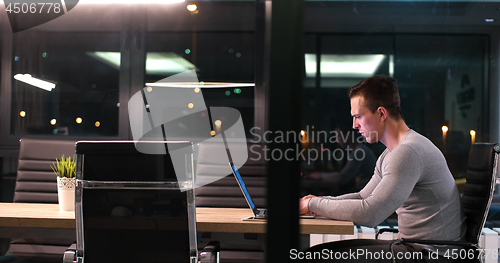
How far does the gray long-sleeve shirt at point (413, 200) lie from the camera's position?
66.7 inches

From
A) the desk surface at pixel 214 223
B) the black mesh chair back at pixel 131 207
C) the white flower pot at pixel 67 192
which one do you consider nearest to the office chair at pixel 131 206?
the black mesh chair back at pixel 131 207

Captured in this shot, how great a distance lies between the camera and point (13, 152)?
3490 millimetres

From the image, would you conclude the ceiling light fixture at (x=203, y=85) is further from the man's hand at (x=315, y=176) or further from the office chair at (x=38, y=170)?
the office chair at (x=38, y=170)

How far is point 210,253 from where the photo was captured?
A: 1.68m

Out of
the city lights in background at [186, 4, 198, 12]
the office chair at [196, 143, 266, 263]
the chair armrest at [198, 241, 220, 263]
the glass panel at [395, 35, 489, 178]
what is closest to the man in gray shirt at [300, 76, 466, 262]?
the chair armrest at [198, 241, 220, 263]

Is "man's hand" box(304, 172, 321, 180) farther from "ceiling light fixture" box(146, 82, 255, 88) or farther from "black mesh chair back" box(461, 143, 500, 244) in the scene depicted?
"black mesh chair back" box(461, 143, 500, 244)

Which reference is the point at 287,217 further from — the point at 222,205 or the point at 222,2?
the point at 222,2

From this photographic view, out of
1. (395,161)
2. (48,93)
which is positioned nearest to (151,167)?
(395,161)

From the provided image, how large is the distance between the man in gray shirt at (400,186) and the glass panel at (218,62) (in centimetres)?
157

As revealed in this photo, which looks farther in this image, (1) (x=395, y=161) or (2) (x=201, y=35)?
(2) (x=201, y=35)

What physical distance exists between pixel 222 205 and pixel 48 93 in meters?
1.94

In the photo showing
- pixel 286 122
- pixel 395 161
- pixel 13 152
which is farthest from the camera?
pixel 13 152

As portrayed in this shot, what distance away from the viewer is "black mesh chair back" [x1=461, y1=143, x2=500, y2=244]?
69.2 inches

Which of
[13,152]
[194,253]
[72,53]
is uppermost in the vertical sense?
[72,53]
